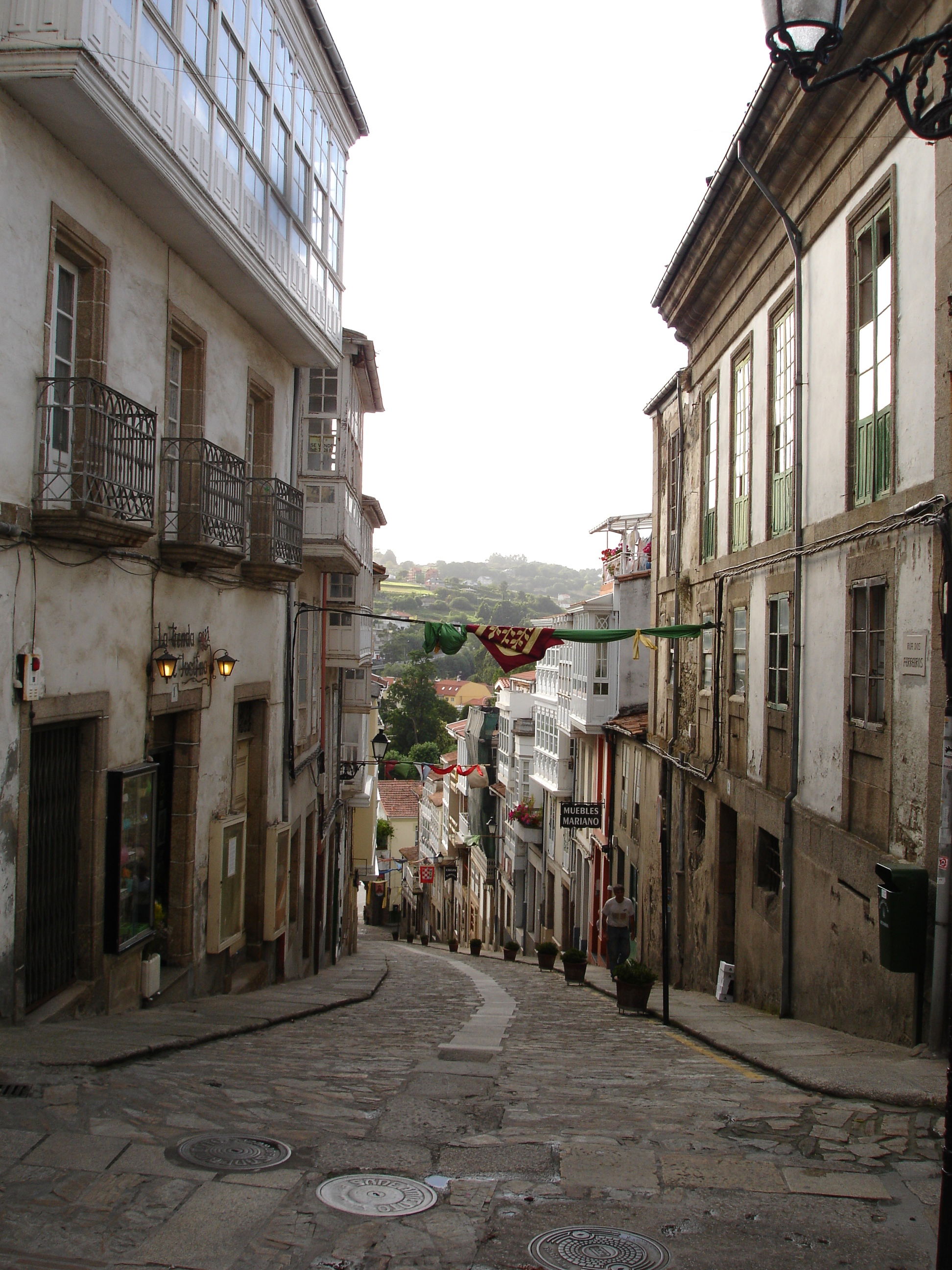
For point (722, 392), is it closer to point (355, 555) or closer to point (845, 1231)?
point (355, 555)

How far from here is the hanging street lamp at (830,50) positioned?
4277mm

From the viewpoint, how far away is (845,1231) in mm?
4039

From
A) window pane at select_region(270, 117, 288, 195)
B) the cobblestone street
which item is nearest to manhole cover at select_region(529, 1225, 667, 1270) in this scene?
the cobblestone street

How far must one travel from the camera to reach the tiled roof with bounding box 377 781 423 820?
71500 millimetres

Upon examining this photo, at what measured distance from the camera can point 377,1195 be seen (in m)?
4.36

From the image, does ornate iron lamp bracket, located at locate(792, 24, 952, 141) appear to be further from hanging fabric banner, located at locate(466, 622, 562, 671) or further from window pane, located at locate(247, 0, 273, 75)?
hanging fabric banner, located at locate(466, 622, 562, 671)

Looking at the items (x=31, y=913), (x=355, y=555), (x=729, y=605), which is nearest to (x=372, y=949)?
(x=355, y=555)

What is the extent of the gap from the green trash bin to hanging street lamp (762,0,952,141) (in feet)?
15.4

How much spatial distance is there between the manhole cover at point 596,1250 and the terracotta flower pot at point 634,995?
310 inches

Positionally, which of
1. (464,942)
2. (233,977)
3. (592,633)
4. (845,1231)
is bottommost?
(464,942)

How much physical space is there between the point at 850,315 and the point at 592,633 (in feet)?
15.4

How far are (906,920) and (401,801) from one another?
219 feet

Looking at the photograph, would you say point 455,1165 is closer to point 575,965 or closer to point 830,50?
point 830,50

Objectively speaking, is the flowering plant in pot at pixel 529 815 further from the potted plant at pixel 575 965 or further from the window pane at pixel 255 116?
the window pane at pixel 255 116
